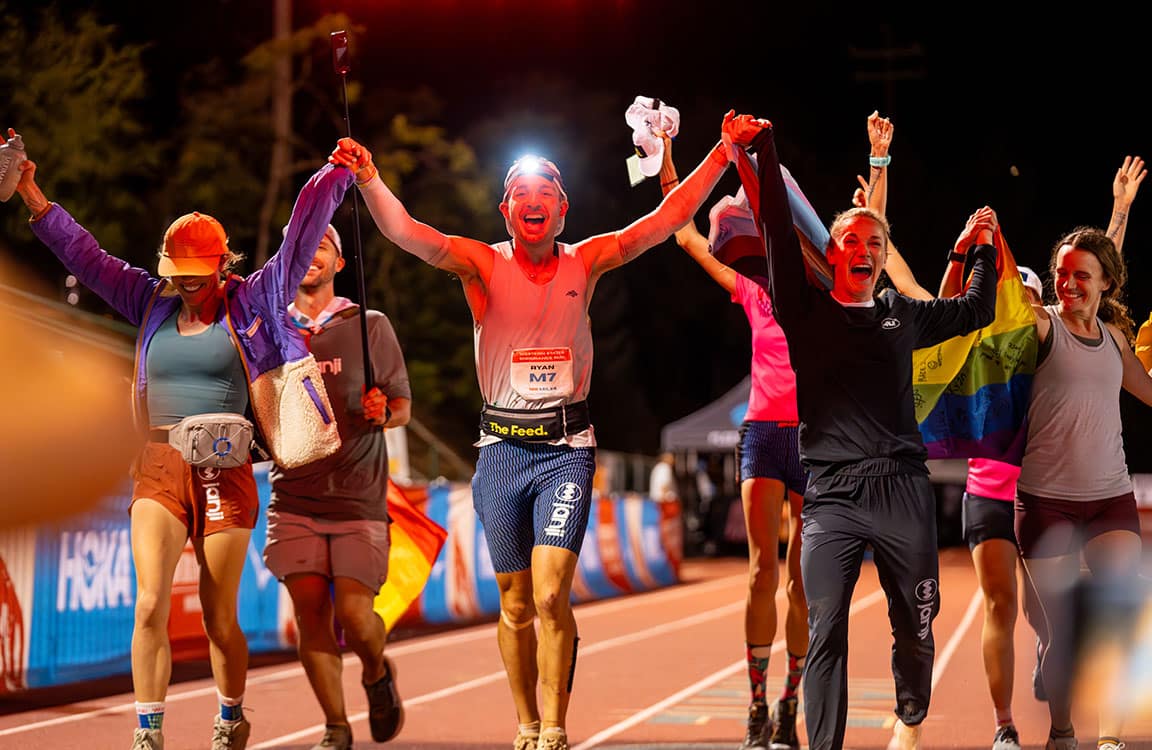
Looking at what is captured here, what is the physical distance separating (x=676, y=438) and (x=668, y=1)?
22777 mm

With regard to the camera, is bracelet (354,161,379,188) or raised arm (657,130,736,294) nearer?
bracelet (354,161,379,188)

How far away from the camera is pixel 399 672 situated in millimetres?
12984

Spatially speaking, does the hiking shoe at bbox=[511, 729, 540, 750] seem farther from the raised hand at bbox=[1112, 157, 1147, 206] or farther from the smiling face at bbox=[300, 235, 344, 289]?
the raised hand at bbox=[1112, 157, 1147, 206]

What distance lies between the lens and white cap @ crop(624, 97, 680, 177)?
7660mm

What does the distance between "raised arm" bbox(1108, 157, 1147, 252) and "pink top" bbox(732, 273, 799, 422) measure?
1.66 meters

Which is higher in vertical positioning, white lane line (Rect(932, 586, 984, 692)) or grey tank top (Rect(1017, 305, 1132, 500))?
grey tank top (Rect(1017, 305, 1132, 500))

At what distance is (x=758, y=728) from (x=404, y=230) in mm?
2991

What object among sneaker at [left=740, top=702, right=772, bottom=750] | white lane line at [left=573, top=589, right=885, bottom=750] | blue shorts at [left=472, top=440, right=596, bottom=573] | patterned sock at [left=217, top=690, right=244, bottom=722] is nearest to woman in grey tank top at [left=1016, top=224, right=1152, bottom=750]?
white lane line at [left=573, top=589, right=885, bottom=750]

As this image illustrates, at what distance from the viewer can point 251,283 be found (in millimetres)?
7148

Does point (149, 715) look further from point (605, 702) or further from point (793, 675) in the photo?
point (605, 702)

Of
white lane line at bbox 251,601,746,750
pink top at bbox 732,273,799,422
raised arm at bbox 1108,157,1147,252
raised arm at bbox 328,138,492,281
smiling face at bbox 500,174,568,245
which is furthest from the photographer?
white lane line at bbox 251,601,746,750

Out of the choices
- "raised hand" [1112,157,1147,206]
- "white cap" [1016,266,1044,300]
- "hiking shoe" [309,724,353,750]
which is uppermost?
"raised hand" [1112,157,1147,206]

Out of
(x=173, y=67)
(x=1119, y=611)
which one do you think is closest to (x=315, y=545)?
(x=1119, y=611)

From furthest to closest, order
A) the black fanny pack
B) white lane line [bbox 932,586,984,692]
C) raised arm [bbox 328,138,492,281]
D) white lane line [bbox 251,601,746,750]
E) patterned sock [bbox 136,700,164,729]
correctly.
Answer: white lane line [bbox 932,586,984,692] < white lane line [bbox 251,601,746,750] < the black fanny pack < raised arm [bbox 328,138,492,281] < patterned sock [bbox 136,700,164,729]
